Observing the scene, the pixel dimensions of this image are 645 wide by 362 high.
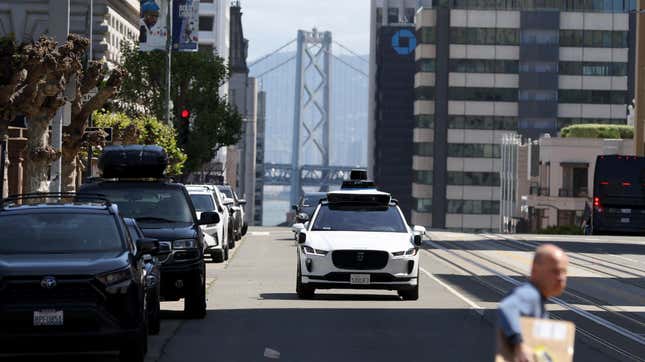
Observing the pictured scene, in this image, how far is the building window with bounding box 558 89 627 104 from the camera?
178m

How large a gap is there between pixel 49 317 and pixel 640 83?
8052 centimetres

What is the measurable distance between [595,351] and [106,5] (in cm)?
10174

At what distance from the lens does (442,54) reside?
178 m

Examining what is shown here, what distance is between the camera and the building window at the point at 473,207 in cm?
17838

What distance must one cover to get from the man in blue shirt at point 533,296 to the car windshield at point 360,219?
17.8 m

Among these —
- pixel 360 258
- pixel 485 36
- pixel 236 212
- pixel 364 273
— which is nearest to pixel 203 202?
pixel 236 212

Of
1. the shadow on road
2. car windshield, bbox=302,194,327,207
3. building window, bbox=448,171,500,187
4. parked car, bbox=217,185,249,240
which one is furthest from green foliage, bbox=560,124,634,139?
the shadow on road

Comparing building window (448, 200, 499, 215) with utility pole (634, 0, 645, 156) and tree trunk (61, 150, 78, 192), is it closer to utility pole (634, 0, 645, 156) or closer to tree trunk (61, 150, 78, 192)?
utility pole (634, 0, 645, 156)

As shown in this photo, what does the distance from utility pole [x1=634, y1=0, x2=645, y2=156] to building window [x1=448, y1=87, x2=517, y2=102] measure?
84.0m

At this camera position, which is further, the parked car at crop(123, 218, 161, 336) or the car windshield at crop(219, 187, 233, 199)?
the car windshield at crop(219, 187, 233, 199)

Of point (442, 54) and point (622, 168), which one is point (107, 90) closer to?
point (622, 168)

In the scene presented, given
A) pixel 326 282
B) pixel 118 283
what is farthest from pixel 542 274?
pixel 326 282

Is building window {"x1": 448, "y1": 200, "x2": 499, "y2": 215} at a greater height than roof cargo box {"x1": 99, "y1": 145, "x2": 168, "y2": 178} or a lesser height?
lesser

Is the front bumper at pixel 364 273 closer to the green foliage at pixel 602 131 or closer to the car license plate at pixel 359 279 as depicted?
the car license plate at pixel 359 279
